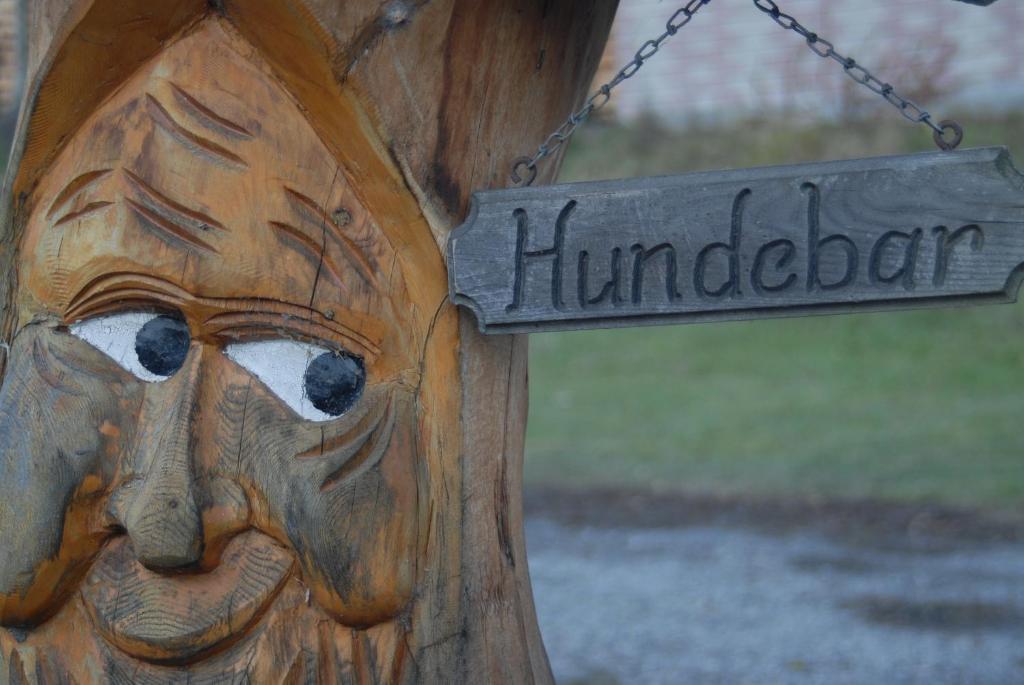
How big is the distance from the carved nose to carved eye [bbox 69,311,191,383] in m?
0.06

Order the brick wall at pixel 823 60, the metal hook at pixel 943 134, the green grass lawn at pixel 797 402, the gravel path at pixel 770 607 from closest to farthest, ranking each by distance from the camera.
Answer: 1. the metal hook at pixel 943 134
2. the gravel path at pixel 770 607
3. the green grass lawn at pixel 797 402
4. the brick wall at pixel 823 60

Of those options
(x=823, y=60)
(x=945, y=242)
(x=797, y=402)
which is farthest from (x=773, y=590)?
(x=823, y=60)

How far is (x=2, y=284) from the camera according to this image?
192 centimetres

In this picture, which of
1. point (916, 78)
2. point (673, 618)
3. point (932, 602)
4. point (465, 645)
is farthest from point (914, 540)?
point (916, 78)

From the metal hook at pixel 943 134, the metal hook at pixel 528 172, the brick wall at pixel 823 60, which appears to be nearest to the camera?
the metal hook at pixel 943 134

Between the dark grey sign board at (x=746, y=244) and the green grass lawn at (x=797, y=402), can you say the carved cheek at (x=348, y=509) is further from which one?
the green grass lawn at (x=797, y=402)

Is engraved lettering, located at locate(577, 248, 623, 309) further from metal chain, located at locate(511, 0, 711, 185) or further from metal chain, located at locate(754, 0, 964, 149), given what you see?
metal chain, located at locate(754, 0, 964, 149)

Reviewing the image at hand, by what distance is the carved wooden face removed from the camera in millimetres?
1705

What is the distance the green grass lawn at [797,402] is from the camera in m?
5.58

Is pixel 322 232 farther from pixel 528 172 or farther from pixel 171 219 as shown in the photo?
pixel 528 172

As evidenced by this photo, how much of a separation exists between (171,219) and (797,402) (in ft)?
17.4

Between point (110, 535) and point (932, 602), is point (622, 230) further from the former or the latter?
point (932, 602)

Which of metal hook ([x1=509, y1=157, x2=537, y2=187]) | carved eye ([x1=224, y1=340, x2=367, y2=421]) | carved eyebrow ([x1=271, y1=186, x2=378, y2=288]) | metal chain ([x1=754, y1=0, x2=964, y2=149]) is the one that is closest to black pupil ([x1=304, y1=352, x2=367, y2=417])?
carved eye ([x1=224, y1=340, x2=367, y2=421])

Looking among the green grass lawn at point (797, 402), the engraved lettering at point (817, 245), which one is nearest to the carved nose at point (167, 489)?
the engraved lettering at point (817, 245)
